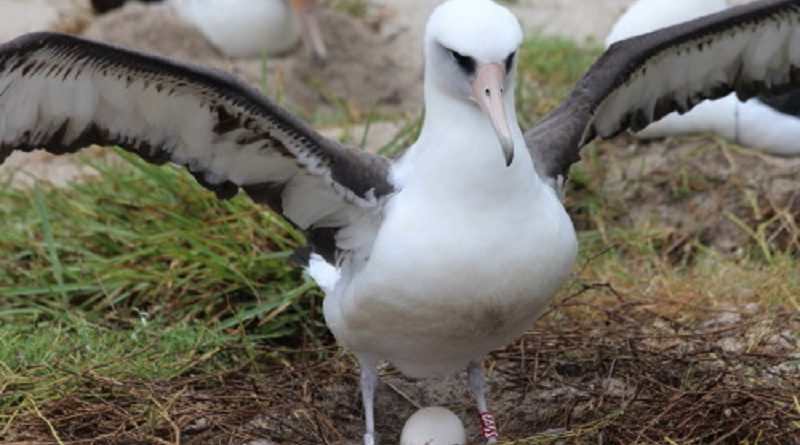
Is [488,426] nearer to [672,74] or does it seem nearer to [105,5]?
[672,74]

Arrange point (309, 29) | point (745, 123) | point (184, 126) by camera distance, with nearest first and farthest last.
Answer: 1. point (184, 126)
2. point (745, 123)
3. point (309, 29)

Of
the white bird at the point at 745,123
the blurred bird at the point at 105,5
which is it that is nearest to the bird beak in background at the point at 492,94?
the white bird at the point at 745,123

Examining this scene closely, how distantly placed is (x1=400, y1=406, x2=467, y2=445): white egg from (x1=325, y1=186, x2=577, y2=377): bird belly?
198mm

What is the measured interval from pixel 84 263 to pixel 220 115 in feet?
5.30

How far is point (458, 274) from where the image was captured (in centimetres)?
423

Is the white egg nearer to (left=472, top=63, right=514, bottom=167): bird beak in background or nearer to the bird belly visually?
the bird belly

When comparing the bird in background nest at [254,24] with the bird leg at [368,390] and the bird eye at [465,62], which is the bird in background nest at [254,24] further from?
the bird eye at [465,62]

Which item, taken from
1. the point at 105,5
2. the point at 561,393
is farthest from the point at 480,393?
the point at 105,5

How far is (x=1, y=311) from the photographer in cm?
561

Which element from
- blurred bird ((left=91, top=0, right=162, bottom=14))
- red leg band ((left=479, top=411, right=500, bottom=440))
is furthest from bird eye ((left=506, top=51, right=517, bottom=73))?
blurred bird ((left=91, top=0, right=162, bottom=14))

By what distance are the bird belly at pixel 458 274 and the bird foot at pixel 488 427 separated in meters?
0.36

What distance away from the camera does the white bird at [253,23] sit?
930cm

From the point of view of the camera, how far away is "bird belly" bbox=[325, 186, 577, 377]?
13.9 feet

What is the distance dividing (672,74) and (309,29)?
454 centimetres
